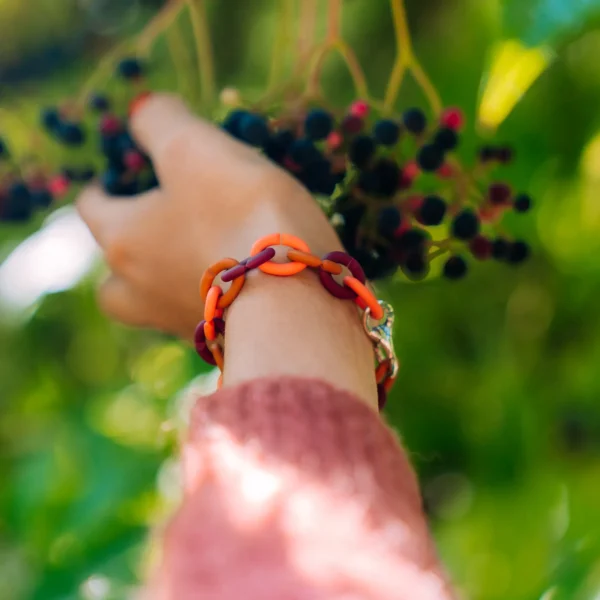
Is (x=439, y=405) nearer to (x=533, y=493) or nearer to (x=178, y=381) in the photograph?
(x=533, y=493)

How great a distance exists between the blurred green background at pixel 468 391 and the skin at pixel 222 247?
226mm

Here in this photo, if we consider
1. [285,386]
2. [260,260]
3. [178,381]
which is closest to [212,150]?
[260,260]

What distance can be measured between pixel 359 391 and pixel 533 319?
50 centimetres

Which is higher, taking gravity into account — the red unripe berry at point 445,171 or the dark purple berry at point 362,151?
the dark purple berry at point 362,151

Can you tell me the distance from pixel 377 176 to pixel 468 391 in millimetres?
343

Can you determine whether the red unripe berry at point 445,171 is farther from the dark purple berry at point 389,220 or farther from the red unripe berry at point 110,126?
the red unripe berry at point 110,126

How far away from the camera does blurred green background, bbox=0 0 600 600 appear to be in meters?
0.66

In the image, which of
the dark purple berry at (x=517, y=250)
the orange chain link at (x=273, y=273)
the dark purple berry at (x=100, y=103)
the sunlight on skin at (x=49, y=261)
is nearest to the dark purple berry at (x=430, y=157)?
the dark purple berry at (x=517, y=250)

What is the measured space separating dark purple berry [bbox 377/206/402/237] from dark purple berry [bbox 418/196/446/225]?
24 mm

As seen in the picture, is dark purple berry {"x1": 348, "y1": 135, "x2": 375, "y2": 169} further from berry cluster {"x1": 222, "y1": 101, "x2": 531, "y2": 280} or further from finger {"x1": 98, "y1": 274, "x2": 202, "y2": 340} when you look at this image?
finger {"x1": 98, "y1": 274, "x2": 202, "y2": 340}

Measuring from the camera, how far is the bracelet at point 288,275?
36 cm

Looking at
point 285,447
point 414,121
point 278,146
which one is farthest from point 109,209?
point 285,447

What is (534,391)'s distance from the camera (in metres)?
0.73

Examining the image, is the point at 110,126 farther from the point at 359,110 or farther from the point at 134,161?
the point at 359,110
